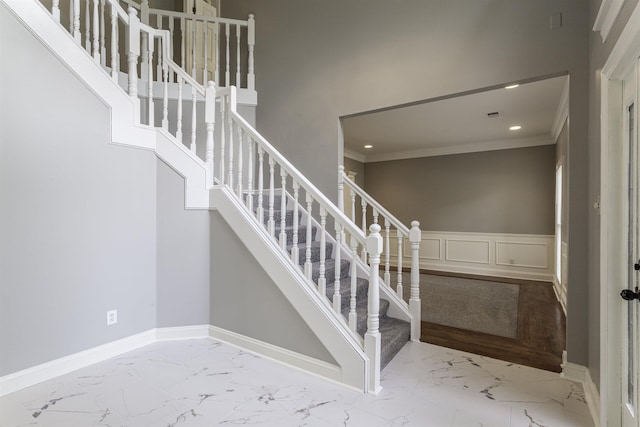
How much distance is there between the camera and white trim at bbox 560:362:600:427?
178 centimetres

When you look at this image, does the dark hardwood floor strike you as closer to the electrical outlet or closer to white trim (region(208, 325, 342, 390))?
white trim (region(208, 325, 342, 390))

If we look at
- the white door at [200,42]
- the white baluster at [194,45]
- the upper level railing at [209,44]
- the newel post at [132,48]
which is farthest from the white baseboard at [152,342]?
the white door at [200,42]

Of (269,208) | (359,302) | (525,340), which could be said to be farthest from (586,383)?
(269,208)

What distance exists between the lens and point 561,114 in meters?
4.16

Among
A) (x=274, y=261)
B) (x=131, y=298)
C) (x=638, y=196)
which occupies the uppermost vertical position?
(x=638, y=196)

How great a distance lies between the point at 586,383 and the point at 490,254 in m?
4.30

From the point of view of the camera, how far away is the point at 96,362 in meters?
2.36

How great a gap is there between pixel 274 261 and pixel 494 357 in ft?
6.74

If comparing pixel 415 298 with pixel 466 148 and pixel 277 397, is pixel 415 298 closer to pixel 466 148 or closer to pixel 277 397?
pixel 277 397

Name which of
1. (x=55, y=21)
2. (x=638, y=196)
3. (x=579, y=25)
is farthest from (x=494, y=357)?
(x=55, y=21)

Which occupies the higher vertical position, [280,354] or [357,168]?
[357,168]

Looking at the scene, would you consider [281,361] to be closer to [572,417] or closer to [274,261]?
[274,261]

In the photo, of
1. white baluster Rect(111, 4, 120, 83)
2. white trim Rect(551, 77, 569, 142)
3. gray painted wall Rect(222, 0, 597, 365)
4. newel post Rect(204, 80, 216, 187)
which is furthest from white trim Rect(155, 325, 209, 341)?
white trim Rect(551, 77, 569, 142)

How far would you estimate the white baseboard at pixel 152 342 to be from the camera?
2035 mm
